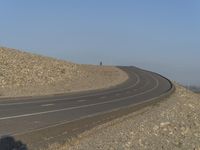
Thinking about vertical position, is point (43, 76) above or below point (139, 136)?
below

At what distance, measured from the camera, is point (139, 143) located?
17734 mm

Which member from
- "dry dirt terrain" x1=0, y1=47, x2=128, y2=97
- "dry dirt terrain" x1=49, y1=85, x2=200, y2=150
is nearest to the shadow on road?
"dry dirt terrain" x1=49, y1=85, x2=200, y2=150

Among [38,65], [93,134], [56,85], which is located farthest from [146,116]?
[38,65]

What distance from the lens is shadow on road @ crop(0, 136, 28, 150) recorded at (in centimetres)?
1588

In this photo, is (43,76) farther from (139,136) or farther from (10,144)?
(10,144)

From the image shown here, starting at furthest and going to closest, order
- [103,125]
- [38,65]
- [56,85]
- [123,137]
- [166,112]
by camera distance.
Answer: [38,65] → [56,85] → [166,112] → [103,125] → [123,137]

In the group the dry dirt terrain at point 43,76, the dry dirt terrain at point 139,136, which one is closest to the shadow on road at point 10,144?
the dry dirt terrain at point 139,136

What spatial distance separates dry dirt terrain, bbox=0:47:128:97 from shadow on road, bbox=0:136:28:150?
27.3m

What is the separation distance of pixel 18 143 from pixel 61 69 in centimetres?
5435

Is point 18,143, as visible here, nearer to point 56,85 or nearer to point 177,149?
point 177,149

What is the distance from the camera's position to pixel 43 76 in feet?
204

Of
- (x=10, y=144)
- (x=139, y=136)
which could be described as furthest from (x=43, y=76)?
(x=10, y=144)

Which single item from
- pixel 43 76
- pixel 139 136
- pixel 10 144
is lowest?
pixel 43 76

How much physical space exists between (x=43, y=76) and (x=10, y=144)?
45949mm
